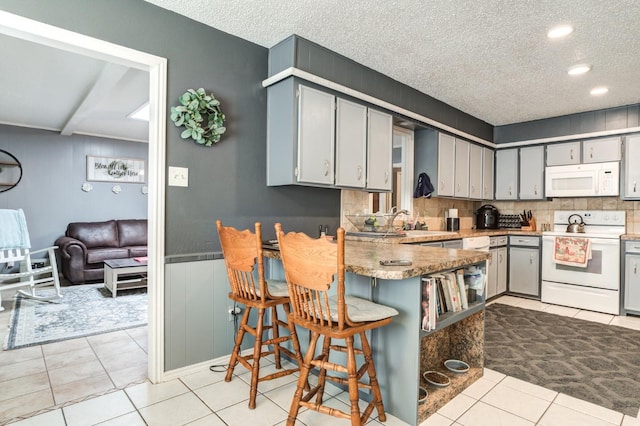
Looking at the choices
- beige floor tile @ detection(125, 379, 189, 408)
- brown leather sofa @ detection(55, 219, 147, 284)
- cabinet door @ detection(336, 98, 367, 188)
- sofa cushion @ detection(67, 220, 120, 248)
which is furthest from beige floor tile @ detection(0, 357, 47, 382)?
sofa cushion @ detection(67, 220, 120, 248)

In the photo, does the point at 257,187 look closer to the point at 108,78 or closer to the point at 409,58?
the point at 409,58

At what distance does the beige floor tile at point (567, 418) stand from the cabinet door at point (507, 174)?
3.65m

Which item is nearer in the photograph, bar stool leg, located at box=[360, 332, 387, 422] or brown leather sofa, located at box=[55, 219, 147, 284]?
bar stool leg, located at box=[360, 332, 387, 422]

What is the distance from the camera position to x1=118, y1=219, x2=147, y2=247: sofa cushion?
19.9 ft

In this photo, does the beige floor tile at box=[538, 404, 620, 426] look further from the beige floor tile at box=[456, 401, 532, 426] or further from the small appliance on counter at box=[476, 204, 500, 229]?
the small appliance on counter at box=[476, 204, 500, 229]

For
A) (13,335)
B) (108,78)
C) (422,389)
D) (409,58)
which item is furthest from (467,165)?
(13,335)

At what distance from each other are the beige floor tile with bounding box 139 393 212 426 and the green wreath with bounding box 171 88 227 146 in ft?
5.37

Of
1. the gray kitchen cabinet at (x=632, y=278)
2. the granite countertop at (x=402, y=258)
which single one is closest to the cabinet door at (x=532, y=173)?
the gray kitchen cabinet at (x=632, y=278)

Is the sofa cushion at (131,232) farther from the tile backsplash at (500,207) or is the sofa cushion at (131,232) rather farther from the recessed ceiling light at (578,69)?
the recessed ceiling light at (578,69)

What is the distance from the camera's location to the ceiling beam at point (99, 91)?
129 inches

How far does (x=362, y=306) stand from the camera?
1820mm

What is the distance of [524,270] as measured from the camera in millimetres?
4605

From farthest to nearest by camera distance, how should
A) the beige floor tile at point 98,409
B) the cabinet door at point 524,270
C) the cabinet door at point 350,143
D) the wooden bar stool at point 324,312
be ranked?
the cabinet door at point 524,270 → the cabinet door at point 350,143 → the beige floor tile at point 98,409 → the wooden bar stool at point 324,312

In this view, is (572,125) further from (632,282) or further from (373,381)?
(373,381)
